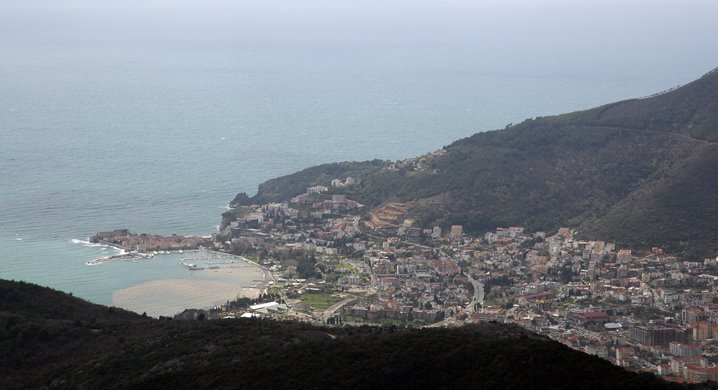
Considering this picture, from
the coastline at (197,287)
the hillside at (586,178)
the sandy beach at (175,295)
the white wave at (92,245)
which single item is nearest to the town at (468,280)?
the white wave at (92,245)

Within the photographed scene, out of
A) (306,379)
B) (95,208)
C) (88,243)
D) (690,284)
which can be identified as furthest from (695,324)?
(95,208)

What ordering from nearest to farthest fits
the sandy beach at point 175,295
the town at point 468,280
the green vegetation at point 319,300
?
the town at point 468,280
the sandy beach at point 175,295
the green vegetation at point 319,300

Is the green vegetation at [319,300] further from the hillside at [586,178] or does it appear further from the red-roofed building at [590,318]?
the hillside at [586,178]

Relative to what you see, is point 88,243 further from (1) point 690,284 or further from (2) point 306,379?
(2) point 306,379

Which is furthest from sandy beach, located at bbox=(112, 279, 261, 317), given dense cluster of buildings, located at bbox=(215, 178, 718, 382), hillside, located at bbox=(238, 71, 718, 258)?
hillside, located at bbox=(238, 71, 718, 258)

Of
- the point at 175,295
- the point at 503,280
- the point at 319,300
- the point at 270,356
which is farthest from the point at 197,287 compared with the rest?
the point at 270,356

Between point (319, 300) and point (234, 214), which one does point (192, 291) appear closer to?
point (319, 300)

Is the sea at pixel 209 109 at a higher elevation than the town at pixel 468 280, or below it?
higher

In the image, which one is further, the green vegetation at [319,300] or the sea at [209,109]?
the sea at [209,109]
